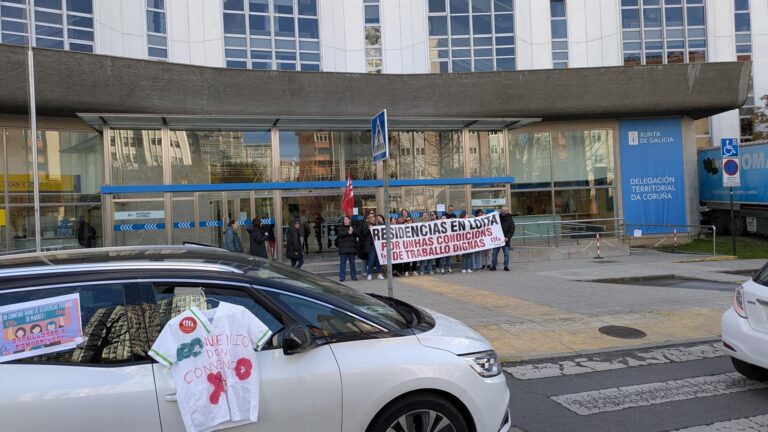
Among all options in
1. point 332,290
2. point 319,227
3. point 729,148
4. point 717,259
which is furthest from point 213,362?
point 717,259

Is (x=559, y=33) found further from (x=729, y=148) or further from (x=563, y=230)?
(x=729, y=148)

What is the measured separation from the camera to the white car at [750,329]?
4.87m

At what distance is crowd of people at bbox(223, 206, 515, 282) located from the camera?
14.0m

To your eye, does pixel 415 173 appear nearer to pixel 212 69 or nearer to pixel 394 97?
pixel 394 97

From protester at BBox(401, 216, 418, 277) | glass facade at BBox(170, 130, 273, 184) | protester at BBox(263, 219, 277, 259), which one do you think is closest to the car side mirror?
protester at BBox(401, 216, 418, 277)

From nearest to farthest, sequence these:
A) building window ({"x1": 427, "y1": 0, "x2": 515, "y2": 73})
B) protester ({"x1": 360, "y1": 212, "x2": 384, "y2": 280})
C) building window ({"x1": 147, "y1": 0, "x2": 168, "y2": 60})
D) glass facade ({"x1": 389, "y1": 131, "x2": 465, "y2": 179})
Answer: protester ({"x1": 360, "y1": 212, "x2": 384, "y2": 280}) < glass facade ({"x1": 389, "y1": 131, "x2": 465, "y2": 179}) < building window ({"x1": 147, "y1": 0, "x2": 168, "y2": 60}) < building window ({"x1": 427, "y1": 0, "x2": 515, "y2": 73})

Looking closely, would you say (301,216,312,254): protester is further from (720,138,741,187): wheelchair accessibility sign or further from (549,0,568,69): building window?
(549,0,568,69): building window

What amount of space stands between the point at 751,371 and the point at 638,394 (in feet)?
4.01

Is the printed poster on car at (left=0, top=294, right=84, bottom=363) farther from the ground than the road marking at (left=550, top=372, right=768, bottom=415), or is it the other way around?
the printed poster on car at (left=0, top=294, right=84, bottom=363)

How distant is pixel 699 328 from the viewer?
7.51 m

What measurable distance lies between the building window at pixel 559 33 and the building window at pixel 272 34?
11217 millimetres

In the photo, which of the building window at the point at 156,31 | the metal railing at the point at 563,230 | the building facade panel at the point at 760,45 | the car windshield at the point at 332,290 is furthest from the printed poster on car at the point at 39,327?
A: the building facade panel at the point at 760,45

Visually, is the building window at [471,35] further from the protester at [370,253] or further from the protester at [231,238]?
the protester at [231,238]

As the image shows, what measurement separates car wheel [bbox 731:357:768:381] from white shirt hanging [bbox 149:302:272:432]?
4875 mm
